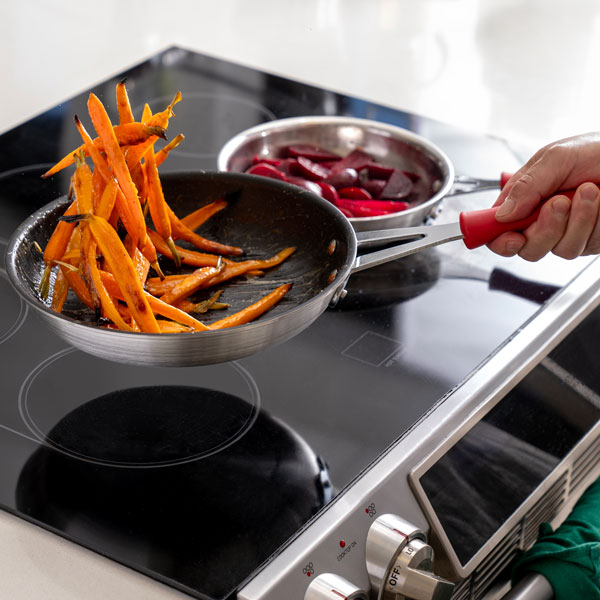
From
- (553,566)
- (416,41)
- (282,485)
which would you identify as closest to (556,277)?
(553,566)

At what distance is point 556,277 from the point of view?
1083mm

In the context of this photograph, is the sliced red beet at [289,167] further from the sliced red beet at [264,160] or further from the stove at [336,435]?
the stove at [336,435]

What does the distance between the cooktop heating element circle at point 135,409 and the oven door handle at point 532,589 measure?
0.89 feet

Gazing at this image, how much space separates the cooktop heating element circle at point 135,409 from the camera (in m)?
0.81

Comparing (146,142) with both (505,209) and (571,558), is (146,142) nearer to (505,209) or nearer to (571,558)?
(505,209)

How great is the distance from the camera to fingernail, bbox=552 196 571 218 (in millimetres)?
928

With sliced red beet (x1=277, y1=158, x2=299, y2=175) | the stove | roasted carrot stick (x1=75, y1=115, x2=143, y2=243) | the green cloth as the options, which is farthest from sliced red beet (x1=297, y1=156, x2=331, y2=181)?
the green cloth

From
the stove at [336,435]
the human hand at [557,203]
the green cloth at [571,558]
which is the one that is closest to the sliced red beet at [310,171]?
the stove at [336,435]

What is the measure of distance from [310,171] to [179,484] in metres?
0.51

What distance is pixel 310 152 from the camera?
1.25 meters

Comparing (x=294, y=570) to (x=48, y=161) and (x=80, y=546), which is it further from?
(x=48, y=161)

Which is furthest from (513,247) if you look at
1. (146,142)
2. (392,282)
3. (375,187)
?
(146,142)

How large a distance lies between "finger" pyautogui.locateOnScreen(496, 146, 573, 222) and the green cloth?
29 cm

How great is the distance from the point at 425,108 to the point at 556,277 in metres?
0.56
